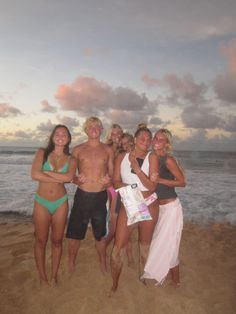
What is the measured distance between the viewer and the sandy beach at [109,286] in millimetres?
4234

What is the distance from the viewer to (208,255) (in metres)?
6.36

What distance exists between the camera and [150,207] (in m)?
4.43

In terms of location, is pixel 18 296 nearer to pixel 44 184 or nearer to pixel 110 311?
pixel 110 311

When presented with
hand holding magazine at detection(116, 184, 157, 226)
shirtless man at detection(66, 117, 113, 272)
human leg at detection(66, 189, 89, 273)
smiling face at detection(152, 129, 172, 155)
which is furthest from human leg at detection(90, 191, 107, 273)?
smiling face at detection(152, 129, 172, 155)

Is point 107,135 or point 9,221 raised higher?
point 107,135

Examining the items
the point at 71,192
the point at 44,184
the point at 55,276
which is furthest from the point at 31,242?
the point at 71,192

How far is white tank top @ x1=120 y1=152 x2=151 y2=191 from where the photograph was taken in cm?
435

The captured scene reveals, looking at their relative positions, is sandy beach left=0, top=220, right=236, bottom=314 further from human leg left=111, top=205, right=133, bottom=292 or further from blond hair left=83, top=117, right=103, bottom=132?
blond hair left=83, top=117, right=103, bottom=132

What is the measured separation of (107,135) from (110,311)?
3419mm

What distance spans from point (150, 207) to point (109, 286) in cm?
160

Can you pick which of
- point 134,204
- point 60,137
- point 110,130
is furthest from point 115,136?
point 134,204

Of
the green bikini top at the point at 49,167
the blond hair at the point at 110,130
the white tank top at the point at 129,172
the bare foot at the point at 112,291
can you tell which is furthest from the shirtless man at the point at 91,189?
the blond hair at the point at 110,130

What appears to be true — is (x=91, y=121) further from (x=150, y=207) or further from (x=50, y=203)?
(x=150, y=207)

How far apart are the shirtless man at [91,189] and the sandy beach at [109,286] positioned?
1.66ft
